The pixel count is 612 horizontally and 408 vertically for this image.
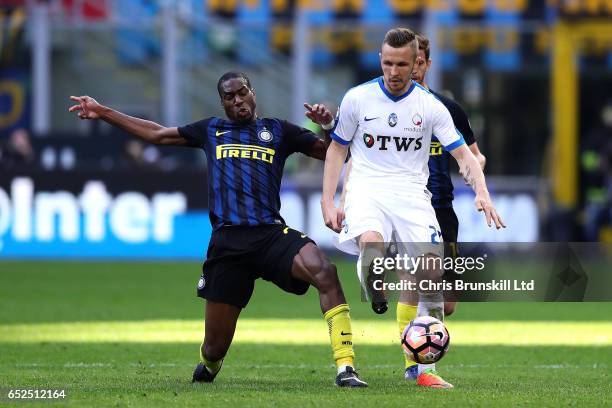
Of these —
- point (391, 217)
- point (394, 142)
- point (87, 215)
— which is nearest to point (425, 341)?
point (391, 217)

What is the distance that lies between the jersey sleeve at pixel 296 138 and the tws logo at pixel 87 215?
485 inches

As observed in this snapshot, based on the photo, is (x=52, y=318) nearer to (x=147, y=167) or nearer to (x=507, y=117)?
(x=147, y=167)

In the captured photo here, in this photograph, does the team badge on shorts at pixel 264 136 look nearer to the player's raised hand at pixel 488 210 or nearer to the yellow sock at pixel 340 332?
the yellow sock at pixel 340 332

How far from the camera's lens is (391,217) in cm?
882

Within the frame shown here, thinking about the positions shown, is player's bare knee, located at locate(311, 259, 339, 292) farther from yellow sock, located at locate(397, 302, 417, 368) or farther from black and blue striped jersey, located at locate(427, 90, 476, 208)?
black and blue striped jersey, located at locate(427, 90, 476, 208)

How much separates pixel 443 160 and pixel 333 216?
1.32 m

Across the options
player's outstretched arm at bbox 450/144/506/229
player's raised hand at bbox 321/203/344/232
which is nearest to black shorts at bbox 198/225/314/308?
player's raised hand at bbox 321/203/344/232

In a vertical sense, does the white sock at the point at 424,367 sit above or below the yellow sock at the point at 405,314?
below

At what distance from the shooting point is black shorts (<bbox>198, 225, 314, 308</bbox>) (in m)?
8.63

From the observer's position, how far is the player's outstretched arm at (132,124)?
893 cm

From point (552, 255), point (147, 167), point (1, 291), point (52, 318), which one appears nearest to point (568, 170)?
point (147, 167)

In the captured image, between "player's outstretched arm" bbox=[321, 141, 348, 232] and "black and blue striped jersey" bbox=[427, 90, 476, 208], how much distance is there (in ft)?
3.19

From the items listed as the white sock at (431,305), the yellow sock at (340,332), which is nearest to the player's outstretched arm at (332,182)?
the yellow sock at (340,332)

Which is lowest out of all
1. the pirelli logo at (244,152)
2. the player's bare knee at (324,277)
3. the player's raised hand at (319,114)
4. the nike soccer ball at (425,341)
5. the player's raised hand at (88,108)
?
the nike soccer ball at (425,341)
